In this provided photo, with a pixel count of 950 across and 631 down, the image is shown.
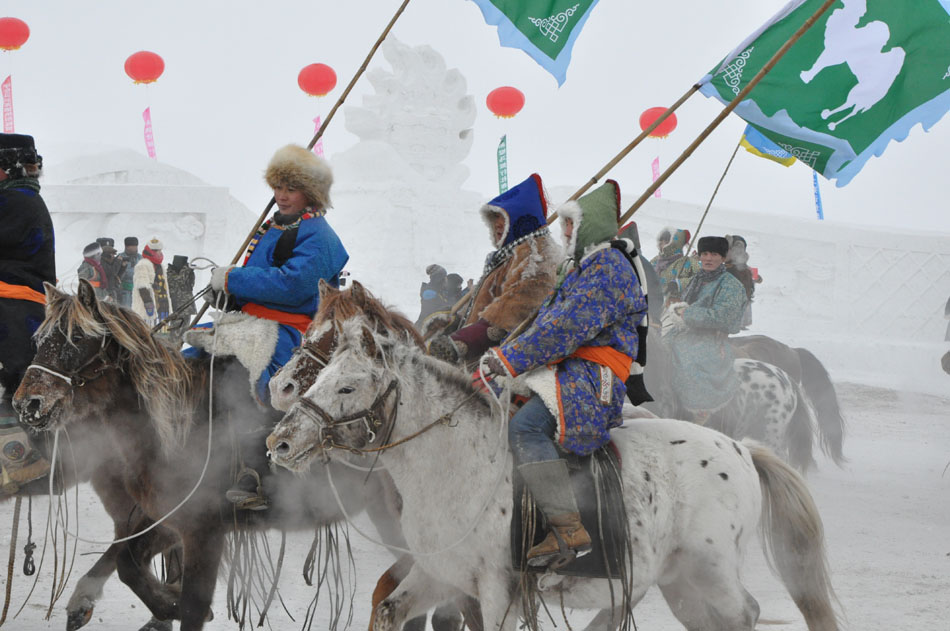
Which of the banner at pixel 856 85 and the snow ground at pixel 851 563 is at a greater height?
the banner at pixel 856 85

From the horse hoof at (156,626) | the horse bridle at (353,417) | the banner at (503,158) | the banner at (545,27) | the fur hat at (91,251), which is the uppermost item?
the banner at (503,158)

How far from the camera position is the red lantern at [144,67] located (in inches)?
1071

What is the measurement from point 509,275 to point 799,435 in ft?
16.5

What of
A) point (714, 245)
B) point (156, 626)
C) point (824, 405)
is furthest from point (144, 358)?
point (824, 405)

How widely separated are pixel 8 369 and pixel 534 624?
2.92 meters

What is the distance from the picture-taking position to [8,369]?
426 centimetres

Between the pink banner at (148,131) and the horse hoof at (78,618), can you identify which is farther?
the pink banner at (148,131)

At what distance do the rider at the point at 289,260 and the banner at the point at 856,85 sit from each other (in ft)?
11.5

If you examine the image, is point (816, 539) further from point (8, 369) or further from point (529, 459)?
point (8, 369)

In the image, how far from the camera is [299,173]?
416 cm

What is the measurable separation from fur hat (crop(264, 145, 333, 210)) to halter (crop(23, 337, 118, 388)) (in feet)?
3.64

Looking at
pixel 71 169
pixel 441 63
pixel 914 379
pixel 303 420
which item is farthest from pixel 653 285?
pixel 71 169

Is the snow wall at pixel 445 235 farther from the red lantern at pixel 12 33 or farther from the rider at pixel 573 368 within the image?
the rider at pixel 573 368

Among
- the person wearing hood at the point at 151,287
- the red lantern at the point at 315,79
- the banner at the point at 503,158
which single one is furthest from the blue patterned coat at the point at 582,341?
the red lantern at the point at 315,79
